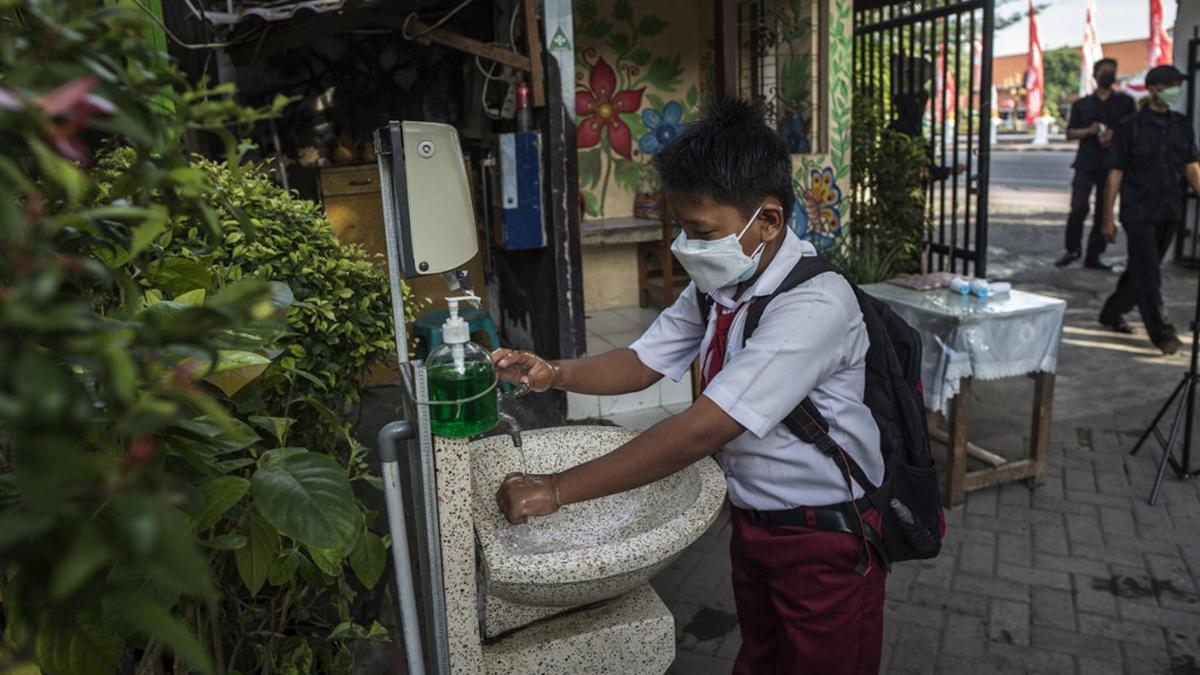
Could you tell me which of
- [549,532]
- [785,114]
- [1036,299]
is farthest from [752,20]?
[549,532]

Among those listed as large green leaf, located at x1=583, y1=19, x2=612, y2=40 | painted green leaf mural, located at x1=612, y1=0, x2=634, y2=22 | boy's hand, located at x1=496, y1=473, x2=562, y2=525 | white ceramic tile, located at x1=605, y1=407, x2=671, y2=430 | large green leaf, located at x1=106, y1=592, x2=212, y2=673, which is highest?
painted green leaf mural, located at x1=612, y1=0, x2=634, y2=22

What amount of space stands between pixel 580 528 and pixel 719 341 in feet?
1.99

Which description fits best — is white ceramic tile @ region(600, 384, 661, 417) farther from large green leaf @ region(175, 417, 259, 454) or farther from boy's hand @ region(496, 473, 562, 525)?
large green leaf @ region(175, 417, 259, 454)

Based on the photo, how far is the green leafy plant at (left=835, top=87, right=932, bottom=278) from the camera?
632 centimetres

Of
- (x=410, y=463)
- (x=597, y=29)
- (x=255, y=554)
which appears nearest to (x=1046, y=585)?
(x=410, y=463)

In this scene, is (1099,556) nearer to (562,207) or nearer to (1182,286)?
(562,207)

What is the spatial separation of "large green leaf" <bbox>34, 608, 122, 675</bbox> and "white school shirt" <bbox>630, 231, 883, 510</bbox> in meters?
1.16

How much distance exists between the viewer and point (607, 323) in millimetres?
6910

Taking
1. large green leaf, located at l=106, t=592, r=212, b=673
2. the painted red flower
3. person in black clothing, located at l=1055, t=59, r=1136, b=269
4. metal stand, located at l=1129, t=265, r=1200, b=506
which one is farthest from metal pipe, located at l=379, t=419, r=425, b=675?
person in black clothing, located at l=1055, t=59, r=1136, b=269

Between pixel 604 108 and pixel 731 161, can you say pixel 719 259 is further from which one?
pixel 604 108

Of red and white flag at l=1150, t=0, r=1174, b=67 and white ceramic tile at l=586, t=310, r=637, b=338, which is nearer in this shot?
white ceramic tile at l=586, t=310, r=637, b=338

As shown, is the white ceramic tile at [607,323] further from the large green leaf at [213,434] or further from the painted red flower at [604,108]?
the large green leaf at [213,434]

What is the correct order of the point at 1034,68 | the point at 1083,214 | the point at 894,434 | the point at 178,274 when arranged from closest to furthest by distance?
the point at 178,274
the point at 894,434
the point at 1083,214
the point at 1034,68

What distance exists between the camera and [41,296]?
0.57 m
